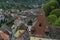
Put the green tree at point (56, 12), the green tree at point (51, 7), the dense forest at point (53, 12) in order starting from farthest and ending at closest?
the green tree at point (51, 7)
the green tree at point (56, 12)
the dense forest at point (53, 12)

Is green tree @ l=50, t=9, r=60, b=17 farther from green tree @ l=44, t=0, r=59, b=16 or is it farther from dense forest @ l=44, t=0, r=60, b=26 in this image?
green tree @ l=44, t=0, r=59, b=16

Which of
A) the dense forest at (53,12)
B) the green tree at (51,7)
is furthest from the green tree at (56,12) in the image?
the green tree at (51,7)

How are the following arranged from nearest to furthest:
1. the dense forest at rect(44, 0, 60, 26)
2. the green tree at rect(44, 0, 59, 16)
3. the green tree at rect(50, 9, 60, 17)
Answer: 1. the dense forest at rect(44, 0, 60, 26)
2. the green tree at rect(50, 9, 60, 17)
3. the green tree at rect(44, 0, 59, 16)

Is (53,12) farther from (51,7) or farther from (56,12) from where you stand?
(51,7)

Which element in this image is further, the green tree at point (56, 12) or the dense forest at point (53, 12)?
the green tree at point (56, 12)

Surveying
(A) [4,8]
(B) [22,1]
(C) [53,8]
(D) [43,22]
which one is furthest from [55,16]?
(B) [22,1]

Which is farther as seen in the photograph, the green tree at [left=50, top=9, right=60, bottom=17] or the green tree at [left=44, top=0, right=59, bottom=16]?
the green tree at [left=44, top=0, right=59, bottom=16]

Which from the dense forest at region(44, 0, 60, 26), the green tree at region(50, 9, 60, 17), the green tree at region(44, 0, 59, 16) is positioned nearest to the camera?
the dense forest at region(44, 0, 60, 26)

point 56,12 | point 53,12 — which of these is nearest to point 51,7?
point 53,12

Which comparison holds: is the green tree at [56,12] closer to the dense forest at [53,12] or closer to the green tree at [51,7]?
the dense forest at [53,12]

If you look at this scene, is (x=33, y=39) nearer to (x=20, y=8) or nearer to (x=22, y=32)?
(x=22, y=32)

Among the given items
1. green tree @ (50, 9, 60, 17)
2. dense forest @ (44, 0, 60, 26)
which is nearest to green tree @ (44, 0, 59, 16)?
dense forest @ (44, 0, 60, 26)
